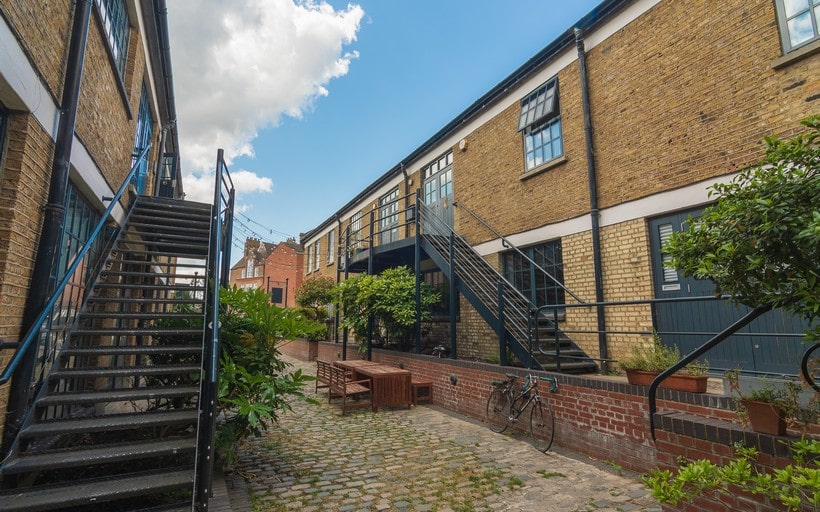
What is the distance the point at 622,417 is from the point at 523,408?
1534mm

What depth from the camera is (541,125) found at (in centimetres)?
909

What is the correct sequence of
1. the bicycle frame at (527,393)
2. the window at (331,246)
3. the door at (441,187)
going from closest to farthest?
the bicycle frame at (527,393) → the door at (441,187) → the window at (331,246)

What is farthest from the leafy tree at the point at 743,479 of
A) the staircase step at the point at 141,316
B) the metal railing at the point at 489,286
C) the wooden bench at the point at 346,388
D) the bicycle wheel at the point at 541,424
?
the wooden bench at the point at 346,388

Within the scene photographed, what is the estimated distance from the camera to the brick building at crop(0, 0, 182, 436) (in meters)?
3.34

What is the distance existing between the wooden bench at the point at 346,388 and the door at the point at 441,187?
510cm

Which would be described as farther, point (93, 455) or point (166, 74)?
point (166, 74)

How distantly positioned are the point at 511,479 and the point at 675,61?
21.2ft

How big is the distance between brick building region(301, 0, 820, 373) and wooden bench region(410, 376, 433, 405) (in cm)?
161

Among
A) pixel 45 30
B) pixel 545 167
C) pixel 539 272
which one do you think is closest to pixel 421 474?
pixel 539 272

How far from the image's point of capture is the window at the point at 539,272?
27.6ft

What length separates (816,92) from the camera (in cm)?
491

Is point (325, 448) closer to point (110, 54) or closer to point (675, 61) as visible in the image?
point (110, 54)

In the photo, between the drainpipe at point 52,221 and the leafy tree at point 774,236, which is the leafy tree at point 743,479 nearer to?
the leafy tree at point 774,236

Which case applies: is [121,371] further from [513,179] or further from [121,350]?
[513,179]
